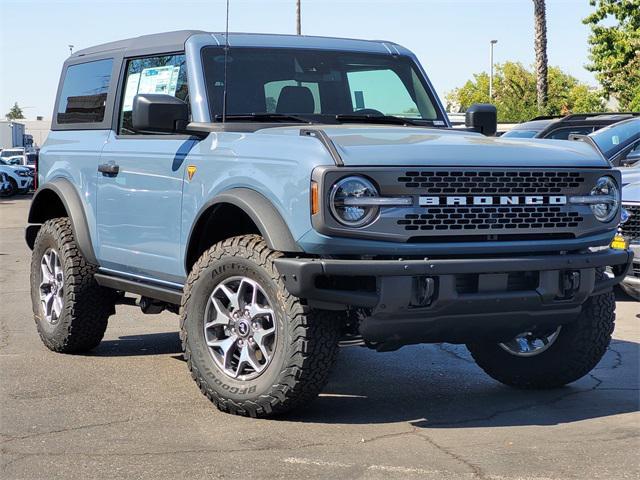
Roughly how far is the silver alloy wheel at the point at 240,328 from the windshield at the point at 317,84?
47.1 inches

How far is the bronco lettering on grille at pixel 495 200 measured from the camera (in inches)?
209

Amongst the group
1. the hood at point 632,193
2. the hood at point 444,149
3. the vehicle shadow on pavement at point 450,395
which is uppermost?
the hood at point 444,149

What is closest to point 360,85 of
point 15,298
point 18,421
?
point 18,421

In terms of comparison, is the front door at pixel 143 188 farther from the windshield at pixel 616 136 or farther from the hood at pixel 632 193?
the windshield at pixel 616 136

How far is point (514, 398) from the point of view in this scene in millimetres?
6344

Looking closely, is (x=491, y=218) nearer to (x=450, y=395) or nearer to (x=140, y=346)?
(x=450, y=395)

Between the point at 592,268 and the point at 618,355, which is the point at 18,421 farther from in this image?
the point at 618,355

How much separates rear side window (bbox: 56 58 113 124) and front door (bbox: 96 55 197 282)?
0.94 ft

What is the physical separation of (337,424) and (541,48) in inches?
1124

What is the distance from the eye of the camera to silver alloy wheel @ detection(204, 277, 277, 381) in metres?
5.59

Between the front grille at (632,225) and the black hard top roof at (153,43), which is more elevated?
the black hard top roof at (153,43)

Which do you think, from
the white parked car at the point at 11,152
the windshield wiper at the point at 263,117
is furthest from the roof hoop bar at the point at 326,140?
the white parked car at the point at 11,152

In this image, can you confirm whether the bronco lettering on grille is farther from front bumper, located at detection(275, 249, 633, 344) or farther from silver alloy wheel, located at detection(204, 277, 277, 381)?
silver alloy wheel, located at detection(204, 277, 277, 381)

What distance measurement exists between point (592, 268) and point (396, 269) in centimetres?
117
